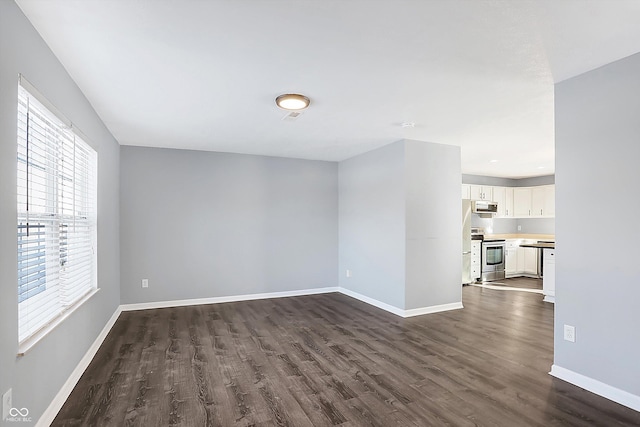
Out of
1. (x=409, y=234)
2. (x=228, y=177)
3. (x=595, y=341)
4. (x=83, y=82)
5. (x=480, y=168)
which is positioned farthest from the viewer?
(x=480, y=168)

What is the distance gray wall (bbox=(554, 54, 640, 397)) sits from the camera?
7.84ft

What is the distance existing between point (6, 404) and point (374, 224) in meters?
4.52

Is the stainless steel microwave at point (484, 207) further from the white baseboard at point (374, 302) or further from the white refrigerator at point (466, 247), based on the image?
the white baseboard at point (374, 302)

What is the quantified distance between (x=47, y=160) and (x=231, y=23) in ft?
5.35

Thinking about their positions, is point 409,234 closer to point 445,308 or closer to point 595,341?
point 445,308

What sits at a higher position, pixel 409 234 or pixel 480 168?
pixel 480 168

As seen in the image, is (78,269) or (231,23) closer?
(231,23)

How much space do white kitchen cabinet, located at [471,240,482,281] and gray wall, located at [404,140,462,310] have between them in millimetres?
2428

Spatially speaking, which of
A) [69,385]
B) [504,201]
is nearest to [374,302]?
[69,385]

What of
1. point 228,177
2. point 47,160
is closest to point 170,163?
point 228,177

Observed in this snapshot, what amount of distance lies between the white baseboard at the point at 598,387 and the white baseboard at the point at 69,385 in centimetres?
382

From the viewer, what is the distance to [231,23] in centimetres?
196

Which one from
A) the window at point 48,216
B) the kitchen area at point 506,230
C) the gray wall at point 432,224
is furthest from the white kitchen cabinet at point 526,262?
the window at point 48,216

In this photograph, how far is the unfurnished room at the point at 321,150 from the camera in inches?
76.6
